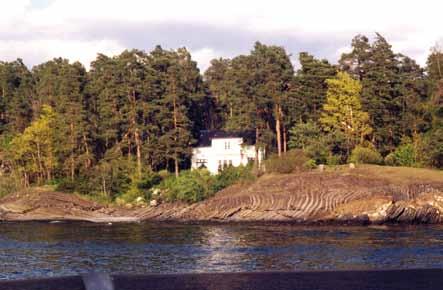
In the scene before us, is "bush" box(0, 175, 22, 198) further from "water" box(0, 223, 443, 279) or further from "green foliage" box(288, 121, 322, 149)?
"green foliage" box(288, 121, 322, 149)

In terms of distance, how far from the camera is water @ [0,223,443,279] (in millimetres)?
33344

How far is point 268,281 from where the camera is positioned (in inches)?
978

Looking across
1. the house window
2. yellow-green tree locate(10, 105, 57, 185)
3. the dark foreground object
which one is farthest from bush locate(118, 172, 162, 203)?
the dark foreground object

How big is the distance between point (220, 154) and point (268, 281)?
65.6 meters

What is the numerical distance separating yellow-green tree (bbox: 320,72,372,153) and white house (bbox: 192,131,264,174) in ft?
44.8

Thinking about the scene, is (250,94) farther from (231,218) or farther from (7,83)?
(7,83)

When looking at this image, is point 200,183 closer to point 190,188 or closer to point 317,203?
point 190,188

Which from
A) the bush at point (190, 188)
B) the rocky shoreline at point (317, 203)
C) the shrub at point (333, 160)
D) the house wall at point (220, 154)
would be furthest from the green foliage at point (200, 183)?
the house wall at point (220, 154)

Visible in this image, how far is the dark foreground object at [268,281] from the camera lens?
23719mm

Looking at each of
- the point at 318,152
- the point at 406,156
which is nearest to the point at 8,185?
the point at 318,152

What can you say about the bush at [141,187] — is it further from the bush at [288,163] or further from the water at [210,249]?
the water at [210,249]

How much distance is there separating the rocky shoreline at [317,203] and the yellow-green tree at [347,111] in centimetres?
1087

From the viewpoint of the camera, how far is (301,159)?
70.3m

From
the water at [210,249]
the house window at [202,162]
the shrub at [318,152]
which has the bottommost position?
the water at [210,249]
